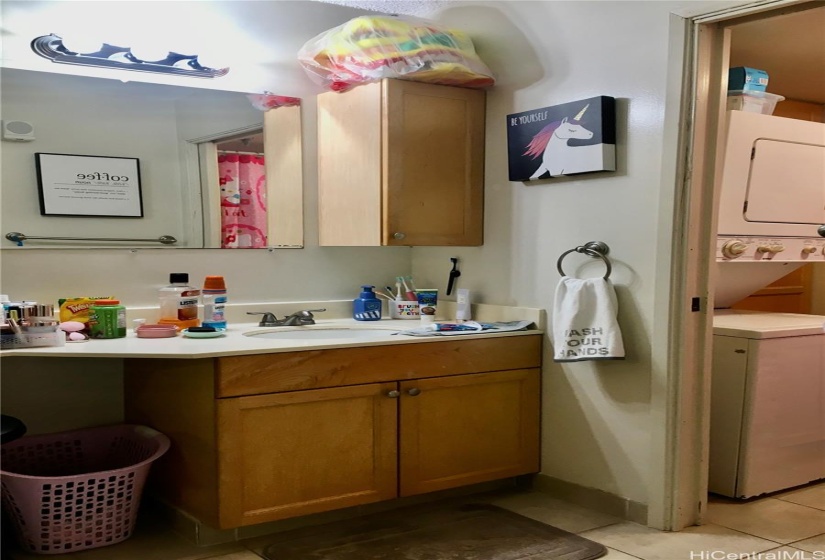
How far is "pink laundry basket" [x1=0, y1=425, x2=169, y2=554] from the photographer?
7.52 ft

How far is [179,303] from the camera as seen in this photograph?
274 cm

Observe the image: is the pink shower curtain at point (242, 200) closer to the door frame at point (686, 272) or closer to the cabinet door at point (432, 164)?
the cabinet door at point (432, 164)

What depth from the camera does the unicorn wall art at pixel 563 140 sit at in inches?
103

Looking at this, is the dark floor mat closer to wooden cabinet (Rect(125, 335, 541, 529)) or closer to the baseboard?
wooden cabinet (Rect(125, 335, 541, 529))

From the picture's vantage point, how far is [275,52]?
304 centimetres

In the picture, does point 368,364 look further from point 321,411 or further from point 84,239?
point 84,239

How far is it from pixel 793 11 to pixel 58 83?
2326 mm

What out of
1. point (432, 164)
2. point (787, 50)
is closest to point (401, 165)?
point (432, 164)

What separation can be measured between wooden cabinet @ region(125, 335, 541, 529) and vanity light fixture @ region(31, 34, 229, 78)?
1.04 metres

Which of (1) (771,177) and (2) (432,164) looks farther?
(1) (771,177)

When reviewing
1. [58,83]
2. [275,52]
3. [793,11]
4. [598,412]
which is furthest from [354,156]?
[793,11]

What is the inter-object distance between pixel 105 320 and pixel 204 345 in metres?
0.41

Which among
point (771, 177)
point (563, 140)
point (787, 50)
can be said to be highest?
point (787, 50)

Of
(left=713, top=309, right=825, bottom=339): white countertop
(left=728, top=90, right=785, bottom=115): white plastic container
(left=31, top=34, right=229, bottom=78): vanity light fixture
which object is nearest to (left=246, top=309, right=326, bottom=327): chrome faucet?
(left=31, top=34, right=229, bottom=78): vanity light fixture
